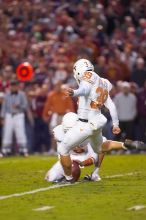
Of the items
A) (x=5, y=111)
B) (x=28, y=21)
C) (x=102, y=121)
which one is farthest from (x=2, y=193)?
(x=28, y=21)

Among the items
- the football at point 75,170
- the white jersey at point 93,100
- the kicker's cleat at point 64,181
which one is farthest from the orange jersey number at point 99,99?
the kicker's cleat at point 64,181

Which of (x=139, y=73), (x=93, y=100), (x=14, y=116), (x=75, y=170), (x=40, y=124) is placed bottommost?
(x=40, y=124)

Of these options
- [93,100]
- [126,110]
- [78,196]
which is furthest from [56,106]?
[78,196]

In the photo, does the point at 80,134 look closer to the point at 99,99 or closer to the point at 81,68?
the point at 99,99

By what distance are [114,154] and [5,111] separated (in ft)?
8.15

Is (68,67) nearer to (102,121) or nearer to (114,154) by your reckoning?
(114,154)

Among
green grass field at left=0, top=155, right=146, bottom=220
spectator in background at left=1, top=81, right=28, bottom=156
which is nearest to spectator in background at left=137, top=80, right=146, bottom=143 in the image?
spectator in background at left=1, top=81, right=28, bottom=156

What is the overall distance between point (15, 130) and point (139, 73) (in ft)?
10.5

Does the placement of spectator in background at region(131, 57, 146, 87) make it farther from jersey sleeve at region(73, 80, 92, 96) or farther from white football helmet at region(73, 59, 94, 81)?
jersey sleeve at region(73, 80, 92, 96)

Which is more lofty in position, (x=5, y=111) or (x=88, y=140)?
(x=88, y=140)

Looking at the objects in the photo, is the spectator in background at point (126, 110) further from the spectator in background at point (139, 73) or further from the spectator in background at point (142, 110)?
the spectator in background at point (139, 73)

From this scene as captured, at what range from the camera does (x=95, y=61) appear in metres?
21.1

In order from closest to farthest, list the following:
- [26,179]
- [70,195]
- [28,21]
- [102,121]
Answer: [70,195] < [102,121] < [26,179] < [28,21]

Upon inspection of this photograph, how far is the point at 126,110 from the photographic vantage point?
1961 centimetres
